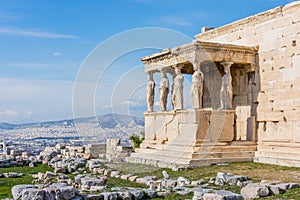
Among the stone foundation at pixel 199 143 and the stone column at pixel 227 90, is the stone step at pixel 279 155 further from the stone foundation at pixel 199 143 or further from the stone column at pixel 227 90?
the stone column at pixel 227 90

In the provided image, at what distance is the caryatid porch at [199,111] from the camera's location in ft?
41.8

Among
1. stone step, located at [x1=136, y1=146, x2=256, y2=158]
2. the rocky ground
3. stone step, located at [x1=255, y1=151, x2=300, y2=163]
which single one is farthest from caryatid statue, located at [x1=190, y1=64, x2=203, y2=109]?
the rocky ground

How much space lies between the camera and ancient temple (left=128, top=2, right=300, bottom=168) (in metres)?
12.4

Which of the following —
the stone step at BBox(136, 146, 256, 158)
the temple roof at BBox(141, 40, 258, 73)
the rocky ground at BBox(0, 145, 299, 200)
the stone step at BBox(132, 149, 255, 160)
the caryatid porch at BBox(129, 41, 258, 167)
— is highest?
the temple roof at BBox(141, 40, 258, 73)

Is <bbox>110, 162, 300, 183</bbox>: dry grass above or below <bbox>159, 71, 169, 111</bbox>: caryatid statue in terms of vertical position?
below

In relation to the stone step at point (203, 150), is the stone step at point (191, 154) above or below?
below

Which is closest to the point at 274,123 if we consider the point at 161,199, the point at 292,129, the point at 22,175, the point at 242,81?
the point at 292,129

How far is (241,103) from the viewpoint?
1430 cm

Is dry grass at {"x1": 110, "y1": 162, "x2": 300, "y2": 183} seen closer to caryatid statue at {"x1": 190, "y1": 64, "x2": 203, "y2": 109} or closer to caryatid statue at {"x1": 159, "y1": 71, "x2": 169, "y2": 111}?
caryatid statue at {"x1": 190, "y1": 64, "x2": 203, "y2": 109}

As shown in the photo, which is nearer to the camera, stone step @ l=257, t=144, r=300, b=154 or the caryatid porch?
stone step @ l=257, t=144, r=300, b=154

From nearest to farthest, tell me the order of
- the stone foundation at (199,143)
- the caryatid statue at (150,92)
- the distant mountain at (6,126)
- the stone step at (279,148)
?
the stone step at (279,148) → the stone foundation at (199,143) → the caryatid statue at (150,92) → the distant mountain at (6,126)

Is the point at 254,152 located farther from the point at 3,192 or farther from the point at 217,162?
the point at 3,192

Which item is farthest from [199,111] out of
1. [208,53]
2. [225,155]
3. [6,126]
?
[6,126]

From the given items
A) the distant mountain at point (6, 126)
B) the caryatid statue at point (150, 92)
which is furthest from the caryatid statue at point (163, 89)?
the distant mountain at point (6, 126)
